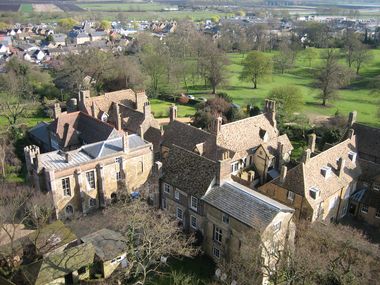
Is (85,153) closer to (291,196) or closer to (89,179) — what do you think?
(89,179)

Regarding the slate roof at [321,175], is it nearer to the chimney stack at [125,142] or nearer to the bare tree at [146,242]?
the bare tree at [146,242]

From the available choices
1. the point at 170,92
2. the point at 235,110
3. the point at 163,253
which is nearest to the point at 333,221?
the point at 163,253

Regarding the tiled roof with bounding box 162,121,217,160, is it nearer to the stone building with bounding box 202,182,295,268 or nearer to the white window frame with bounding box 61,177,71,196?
the stone building with bounding box 202,182,295,268

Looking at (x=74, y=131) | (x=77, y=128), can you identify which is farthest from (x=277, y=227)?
(x=77, y=128)

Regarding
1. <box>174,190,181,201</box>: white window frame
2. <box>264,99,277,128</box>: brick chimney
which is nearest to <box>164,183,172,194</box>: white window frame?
<box>174,190,181,201</box>: white window frame

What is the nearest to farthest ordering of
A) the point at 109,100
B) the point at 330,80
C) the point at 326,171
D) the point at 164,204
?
the point at 326,171
the point at 164,204
the point at 109,100
the point at 330,80

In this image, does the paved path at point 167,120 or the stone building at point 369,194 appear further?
the paved path at point 167,120

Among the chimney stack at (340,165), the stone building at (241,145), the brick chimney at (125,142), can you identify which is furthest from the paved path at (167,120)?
the chimney stack at (340,165)
